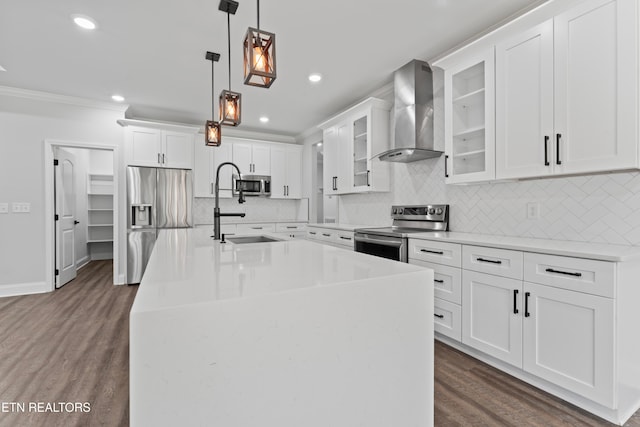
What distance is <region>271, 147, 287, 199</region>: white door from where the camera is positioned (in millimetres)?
5988

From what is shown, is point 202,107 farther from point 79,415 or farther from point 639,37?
point 639,37

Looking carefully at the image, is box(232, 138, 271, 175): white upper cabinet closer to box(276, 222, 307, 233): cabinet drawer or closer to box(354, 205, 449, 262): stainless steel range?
box(276, 222, 307, 233): cabinet drawer

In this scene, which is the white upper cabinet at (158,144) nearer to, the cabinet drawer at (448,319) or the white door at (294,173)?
the white door at (294,173)

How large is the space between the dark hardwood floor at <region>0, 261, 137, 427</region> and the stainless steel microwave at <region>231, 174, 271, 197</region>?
242 cm

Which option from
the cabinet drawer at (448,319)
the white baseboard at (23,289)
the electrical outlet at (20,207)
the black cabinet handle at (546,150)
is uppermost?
the black cabinet handle at (546,150)

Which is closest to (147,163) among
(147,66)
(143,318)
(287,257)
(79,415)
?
(147,66)

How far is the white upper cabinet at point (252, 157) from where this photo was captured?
5660 millimetres

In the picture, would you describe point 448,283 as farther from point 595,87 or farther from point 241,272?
point 241,272

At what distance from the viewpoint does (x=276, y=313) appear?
0.93 m

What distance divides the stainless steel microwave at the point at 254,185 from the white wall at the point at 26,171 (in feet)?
7.68

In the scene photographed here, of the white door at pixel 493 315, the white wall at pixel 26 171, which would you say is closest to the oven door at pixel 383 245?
the white door at pixel 493 315

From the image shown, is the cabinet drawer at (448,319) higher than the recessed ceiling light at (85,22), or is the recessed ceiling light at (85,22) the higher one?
the recessed ceiling light at (85,22)

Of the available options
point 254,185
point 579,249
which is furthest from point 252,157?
point 579,249

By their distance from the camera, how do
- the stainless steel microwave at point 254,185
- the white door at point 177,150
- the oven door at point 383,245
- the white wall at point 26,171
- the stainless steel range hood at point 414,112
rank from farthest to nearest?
the stainless steel microwave at point 254,185
the white door at point 177,150
the white wall at point 26,171
the stainless steel range hood at point 414,112
the oven door at point 383,245
